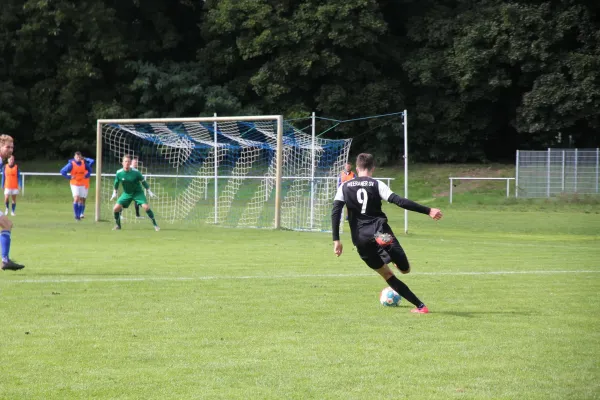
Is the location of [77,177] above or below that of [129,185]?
above

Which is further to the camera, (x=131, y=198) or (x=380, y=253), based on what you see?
(x=131, y=198)

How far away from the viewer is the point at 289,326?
882 cm

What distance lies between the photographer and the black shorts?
387 inches

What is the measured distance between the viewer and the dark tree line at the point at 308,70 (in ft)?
145

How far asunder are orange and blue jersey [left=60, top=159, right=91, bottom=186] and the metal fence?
Result: 19924 millimetres

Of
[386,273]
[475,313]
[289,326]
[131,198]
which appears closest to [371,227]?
[386,273]

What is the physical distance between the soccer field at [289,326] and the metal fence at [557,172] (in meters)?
22.0

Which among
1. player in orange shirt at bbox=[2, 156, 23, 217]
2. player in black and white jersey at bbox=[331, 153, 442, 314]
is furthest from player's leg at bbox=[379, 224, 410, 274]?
player in orange shirt at bbox=[2, 156, 23, 217]

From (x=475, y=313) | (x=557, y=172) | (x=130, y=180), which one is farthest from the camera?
(x=557, y=172)

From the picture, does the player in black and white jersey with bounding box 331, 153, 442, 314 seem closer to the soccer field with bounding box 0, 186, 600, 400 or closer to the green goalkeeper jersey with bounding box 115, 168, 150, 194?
the soccer field with bounding box 0, 186, 600, 400

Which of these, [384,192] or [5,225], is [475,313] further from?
[5,225]

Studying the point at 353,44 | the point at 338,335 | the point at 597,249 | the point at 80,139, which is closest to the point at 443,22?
the point at 353,44

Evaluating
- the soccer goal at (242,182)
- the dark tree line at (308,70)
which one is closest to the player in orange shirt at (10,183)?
the soccer goal at (242,182)

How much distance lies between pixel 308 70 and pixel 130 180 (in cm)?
2416
